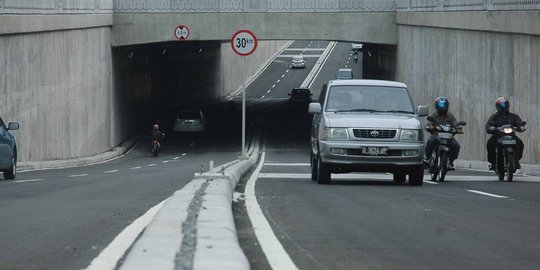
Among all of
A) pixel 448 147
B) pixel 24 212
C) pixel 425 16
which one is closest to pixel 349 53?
pixel 425 16

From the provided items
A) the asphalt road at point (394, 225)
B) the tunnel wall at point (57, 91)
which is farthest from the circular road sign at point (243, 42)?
the asphalt road at point (394, 225)

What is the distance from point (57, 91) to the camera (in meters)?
39.8

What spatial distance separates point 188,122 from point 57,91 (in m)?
26.0

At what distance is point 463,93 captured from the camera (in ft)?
120

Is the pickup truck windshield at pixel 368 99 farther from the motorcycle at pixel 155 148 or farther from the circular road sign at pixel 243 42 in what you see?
the motorcycle at pixel 155 148

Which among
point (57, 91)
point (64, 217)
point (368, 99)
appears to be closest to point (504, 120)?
point (368, 99)

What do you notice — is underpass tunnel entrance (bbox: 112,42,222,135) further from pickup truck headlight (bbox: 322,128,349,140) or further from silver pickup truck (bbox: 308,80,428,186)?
pickup truck headlight (bbox: 322,128,349,140)

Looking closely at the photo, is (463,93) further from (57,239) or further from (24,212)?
(57,239)

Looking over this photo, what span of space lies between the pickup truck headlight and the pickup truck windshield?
0.91 meters

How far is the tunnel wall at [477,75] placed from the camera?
29.1m

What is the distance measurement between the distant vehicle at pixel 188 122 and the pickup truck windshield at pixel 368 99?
43.8 meters

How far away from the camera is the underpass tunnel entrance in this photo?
57906 mm

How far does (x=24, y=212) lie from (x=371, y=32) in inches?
1617

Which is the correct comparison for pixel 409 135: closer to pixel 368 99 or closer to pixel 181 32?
pixel 368 99
